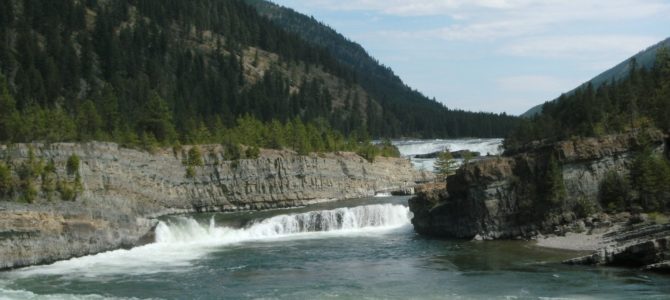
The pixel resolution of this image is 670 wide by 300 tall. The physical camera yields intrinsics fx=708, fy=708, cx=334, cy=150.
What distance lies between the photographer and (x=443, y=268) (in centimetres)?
4797

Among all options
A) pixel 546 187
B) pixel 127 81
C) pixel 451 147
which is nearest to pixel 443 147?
pixel 451 147

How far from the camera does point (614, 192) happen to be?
57.9 m

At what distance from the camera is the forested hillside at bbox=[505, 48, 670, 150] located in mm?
68812

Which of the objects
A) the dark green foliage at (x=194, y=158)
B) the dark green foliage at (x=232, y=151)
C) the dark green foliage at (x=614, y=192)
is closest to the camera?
the dark green foliage at (x=614, y=192)

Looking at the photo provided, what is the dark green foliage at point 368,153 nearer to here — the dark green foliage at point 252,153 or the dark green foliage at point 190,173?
the dark green foliage at point 252,153

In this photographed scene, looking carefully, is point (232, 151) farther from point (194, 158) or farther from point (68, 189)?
point (68, 189)

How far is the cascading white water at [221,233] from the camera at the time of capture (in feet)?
175

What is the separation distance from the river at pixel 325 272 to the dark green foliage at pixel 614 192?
26.0ft

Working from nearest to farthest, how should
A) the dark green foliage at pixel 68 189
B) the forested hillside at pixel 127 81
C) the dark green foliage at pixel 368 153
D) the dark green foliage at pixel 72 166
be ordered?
1. the dark green foliage at pixel 68 189
2. the dark green foliage at pixel 72 166
3. the forested hillside at pixel 127 81
4. the dark green foliage at pixel 368 153

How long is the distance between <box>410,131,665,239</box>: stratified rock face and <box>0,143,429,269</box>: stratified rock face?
2883 centimetres

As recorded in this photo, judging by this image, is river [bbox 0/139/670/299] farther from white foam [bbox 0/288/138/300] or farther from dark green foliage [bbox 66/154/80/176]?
dark green foliage [bbox 66/154/80/176]

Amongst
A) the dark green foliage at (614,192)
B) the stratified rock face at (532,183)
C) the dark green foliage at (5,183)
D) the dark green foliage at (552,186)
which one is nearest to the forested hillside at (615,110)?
the stratified rock face at (532,183)

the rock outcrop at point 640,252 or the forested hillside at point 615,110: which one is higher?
the forested hillside at point 615,110

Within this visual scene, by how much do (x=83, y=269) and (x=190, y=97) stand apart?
10952 cm
